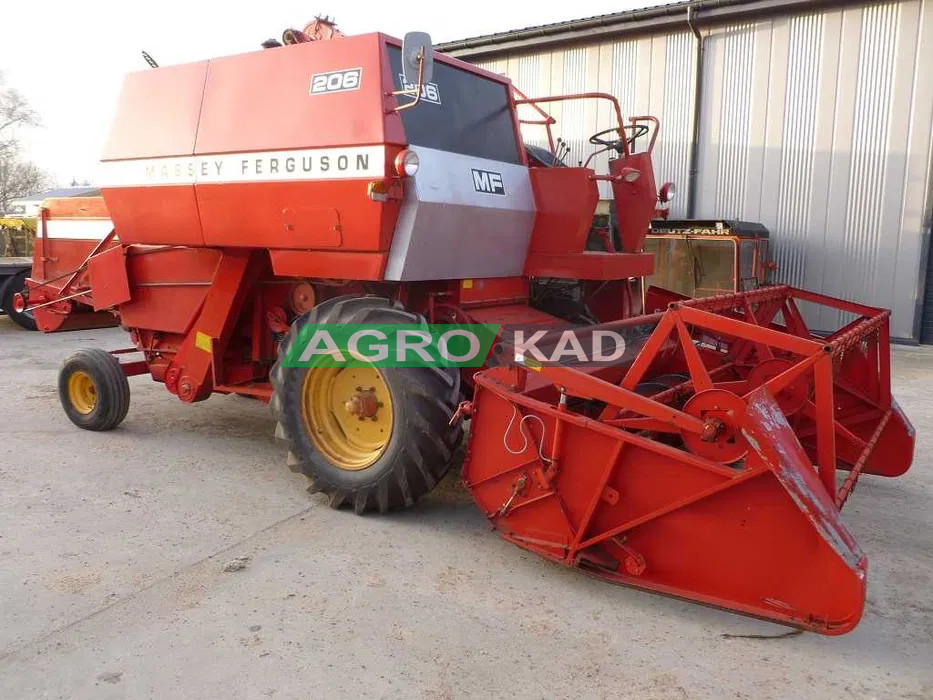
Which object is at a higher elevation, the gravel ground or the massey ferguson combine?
the massey ferguson combine

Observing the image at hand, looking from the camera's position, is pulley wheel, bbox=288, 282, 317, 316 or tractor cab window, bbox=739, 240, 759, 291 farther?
tractor cab window, bbox=739, 240, 759, 291

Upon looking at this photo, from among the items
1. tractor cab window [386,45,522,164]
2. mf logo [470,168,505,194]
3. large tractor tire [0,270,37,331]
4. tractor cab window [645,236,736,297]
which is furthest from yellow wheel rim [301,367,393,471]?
large tractor tire [0,270,37,331]

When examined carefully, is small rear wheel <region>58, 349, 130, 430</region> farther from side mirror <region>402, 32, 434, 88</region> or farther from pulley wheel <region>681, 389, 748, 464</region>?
pulley wheel <region>681, 389, 748, 464</region>

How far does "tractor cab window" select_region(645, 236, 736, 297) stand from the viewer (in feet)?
29.7

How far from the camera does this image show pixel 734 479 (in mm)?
2500

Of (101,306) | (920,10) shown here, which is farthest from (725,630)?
(920,10)

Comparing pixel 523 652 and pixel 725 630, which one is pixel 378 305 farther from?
pixel 725 630

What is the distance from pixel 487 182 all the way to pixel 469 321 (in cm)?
73

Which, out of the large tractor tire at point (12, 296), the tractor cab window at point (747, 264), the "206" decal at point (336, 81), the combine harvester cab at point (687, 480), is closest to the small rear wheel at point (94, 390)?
the "206" decal at point (336, 81)

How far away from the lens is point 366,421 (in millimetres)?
3719

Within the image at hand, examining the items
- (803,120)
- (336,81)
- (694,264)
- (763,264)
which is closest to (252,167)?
(336,81)

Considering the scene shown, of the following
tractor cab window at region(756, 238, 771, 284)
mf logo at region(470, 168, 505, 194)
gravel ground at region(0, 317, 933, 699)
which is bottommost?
gravel ground at region(0, 317, 933, 699)

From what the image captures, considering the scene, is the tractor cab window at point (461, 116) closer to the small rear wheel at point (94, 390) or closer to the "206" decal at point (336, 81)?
the "206" decal at point (336, 81)

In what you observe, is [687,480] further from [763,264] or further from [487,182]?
[763,264]
